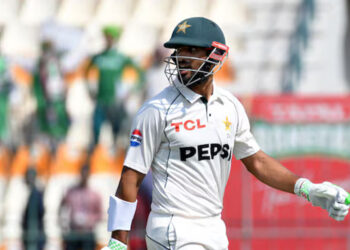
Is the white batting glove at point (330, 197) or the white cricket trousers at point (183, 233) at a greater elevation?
the white batting glove at point (330, 197)

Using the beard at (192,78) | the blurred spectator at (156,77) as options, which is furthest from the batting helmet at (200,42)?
the blurred spectator at (156,77)

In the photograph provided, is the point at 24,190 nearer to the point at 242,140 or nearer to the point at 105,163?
the point at 105,163

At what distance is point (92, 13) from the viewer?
40.0 feet

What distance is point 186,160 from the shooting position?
4.58 metres

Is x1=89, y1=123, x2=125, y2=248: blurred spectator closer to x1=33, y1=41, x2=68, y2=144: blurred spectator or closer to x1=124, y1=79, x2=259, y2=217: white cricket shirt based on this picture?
x1=33, y1=41, x2=68, y2=144: blurred spectator

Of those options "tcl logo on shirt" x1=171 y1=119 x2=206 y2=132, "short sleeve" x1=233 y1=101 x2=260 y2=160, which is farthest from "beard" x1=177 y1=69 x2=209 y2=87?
"short sleeve" x1=233 y1=101 x2=260 y2=160

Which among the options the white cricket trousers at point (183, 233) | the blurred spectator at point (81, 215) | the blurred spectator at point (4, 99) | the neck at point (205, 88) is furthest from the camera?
the blurred spectator at point (4, 99)

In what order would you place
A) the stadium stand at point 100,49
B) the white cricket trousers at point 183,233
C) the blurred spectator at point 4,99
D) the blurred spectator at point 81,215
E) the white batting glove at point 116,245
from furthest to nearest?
1. the stadium stand at point 100,49
2. the blurred spectator at point 4,99
3. the blurred spectator at point 81,215
4. the white cricket trousers at point 183,233
5. the white batting glove at point 116,245

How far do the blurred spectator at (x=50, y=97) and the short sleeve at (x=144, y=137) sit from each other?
5.57m

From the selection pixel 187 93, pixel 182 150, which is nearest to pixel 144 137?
pixel 182 150

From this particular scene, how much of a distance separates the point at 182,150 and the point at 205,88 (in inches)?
15.3

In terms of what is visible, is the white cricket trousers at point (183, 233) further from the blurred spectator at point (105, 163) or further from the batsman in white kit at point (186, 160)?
the blurred spectator at point (105, 163)

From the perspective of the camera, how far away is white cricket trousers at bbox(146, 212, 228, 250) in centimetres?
456

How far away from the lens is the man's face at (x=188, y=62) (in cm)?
463
